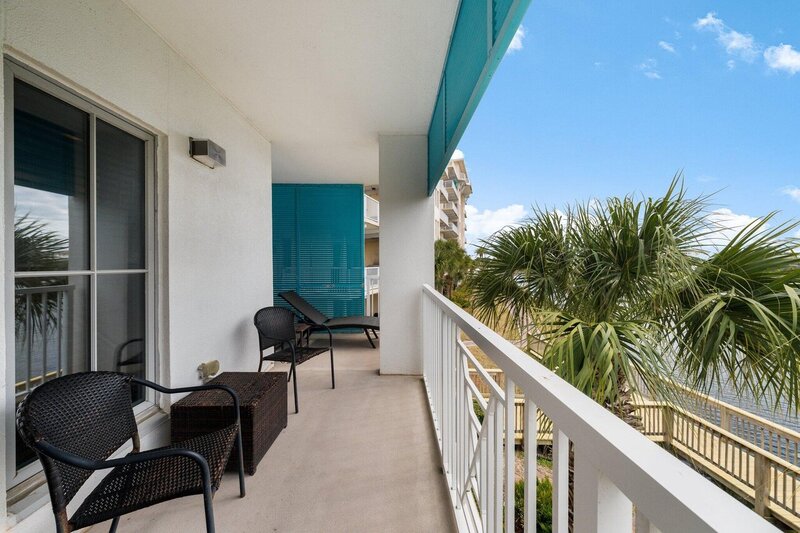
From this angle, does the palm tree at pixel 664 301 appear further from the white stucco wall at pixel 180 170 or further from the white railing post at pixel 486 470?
the white stucco wall at pixel 180 170

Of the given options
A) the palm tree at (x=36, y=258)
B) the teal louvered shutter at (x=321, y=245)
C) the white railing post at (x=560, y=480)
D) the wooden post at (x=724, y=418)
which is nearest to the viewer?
the white railing post at (x=560, y=480)

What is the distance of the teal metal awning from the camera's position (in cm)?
135

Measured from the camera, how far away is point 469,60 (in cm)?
190

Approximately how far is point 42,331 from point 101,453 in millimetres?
631

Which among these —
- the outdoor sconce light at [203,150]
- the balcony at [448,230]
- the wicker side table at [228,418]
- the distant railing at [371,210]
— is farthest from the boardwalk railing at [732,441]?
the balcony at [448,230]

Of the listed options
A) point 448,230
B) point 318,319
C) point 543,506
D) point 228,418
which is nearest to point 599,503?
point 228,418

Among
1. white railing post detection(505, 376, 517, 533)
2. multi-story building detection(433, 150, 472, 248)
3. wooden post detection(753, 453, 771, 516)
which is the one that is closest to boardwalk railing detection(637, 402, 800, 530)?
wooden post detection(753, 453, 771, 516)

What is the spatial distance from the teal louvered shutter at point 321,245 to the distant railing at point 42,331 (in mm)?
4519

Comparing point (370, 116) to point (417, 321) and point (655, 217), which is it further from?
point (655, 217)

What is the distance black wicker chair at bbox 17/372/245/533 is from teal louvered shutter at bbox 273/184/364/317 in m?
4.68

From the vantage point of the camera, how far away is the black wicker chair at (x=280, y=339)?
10.1 feet

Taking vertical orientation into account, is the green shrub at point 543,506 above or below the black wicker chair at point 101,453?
below

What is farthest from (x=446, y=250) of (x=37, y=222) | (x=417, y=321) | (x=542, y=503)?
(x=37, y=222)

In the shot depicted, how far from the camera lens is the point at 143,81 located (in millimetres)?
2164
